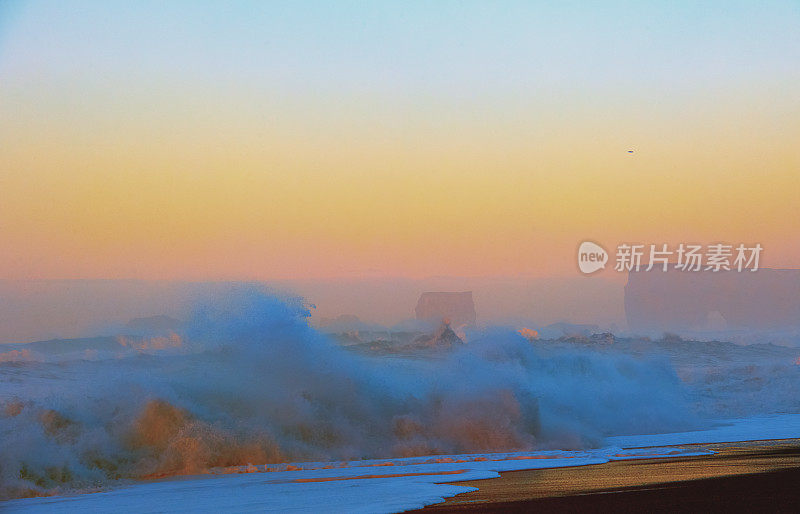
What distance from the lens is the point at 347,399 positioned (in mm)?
15898

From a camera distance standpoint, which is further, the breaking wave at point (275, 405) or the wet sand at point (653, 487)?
the breaking wave at point (275, 405)

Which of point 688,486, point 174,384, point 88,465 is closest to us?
point 688,486

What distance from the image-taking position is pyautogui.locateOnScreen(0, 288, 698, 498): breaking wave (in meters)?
12.3

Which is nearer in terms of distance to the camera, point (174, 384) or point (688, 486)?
point (688, 486)

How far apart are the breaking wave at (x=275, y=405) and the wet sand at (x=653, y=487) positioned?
375cm

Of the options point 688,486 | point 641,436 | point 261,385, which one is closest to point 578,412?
point 641,436

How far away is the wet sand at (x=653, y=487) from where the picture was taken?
8.36 meters

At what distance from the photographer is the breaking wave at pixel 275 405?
12.3 metres

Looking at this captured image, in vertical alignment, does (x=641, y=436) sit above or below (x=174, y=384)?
below

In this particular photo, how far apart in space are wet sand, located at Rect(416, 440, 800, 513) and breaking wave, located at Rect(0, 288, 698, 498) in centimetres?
375

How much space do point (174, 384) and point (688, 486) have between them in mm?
8266

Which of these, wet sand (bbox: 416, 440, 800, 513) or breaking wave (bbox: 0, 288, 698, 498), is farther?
breaking wave (bbox: 0, 288, 698, 498)

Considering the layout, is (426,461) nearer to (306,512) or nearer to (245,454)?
(245,454)

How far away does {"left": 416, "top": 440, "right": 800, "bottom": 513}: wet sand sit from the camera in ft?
27.4
